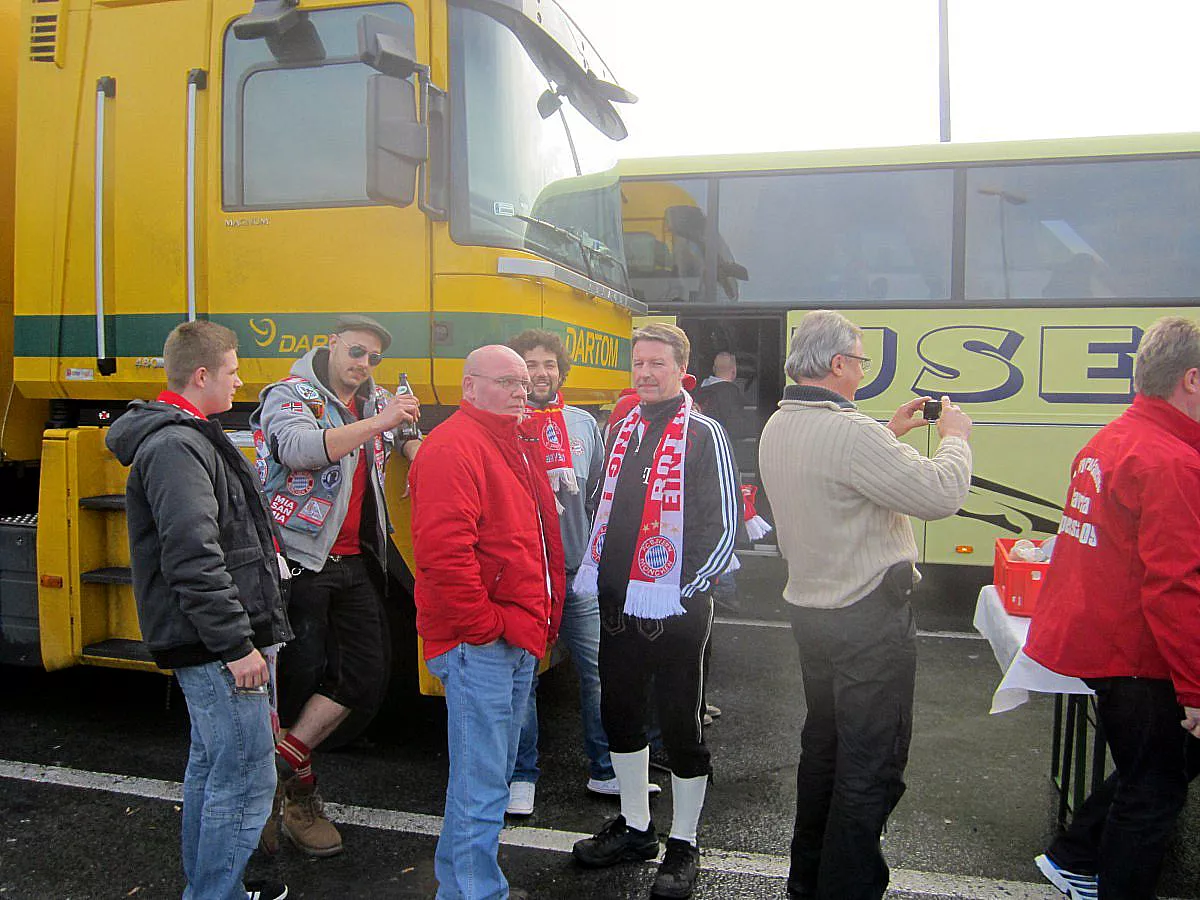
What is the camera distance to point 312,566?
10.7 ft

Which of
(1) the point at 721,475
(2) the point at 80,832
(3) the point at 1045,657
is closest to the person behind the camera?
(3) the point at 1045,657

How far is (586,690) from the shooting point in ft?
12.7

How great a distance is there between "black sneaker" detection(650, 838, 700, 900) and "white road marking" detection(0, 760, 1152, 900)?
225 millimetres

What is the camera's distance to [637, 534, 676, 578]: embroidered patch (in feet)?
→ 9.74

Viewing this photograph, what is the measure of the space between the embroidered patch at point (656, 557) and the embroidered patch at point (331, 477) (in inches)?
43.8

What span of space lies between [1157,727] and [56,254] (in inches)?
180

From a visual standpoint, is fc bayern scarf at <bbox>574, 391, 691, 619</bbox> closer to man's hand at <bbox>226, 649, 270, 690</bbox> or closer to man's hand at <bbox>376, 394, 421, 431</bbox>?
man's hand at <bbox>376, 394, 421, 431</bbox>

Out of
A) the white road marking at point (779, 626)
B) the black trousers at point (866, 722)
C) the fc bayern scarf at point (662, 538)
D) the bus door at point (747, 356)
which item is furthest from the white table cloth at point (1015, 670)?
the bus door at point (747, 356)

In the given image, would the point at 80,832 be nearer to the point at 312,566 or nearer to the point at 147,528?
the point at 312,566

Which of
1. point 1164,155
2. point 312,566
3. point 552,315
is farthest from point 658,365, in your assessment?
point 1164,155

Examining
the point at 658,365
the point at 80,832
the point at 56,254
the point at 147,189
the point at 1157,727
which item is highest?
the point at 147,189

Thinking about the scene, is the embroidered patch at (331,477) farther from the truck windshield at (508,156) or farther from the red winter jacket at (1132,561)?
the red winter jacket at (1132,561)

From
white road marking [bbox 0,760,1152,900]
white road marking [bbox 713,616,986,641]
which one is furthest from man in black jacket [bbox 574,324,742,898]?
white road marking [bbox 713,616,986,641]

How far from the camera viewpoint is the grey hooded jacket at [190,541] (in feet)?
7.89
